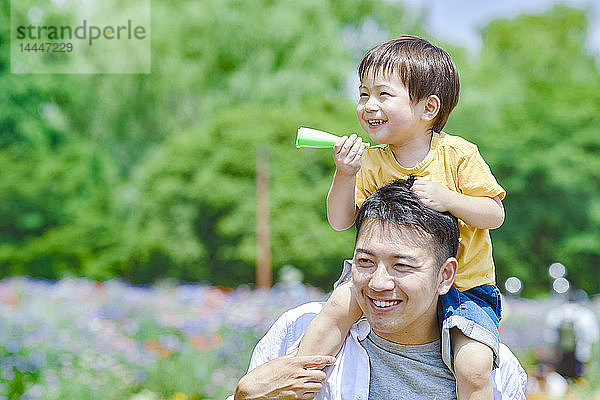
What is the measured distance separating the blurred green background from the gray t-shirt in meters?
11.1

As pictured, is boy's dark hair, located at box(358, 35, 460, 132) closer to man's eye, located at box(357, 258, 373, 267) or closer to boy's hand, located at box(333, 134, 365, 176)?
boy's hand, located at box(333, 134, 365, 176)

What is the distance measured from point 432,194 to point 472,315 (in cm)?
38

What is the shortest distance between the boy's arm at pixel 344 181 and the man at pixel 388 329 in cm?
6

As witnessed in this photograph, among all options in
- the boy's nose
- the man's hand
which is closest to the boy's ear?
the boy's nose

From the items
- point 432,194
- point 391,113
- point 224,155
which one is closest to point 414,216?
point 432,194

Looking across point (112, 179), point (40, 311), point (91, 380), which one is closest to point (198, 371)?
point (91, 380)

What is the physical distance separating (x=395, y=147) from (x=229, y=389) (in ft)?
15.4

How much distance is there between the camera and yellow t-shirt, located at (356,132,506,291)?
2.19m

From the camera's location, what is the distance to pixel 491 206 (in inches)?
85.4

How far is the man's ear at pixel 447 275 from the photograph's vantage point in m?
2.19

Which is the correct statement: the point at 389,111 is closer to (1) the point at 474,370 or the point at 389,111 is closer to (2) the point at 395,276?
(2) the point at 395,276

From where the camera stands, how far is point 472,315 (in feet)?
7.22

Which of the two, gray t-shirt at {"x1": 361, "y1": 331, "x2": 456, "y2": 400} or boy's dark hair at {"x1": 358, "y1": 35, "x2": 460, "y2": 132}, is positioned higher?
boy's dark hair at {"x1": 358, "y1": 35, "x2": 460, "y2": 132}

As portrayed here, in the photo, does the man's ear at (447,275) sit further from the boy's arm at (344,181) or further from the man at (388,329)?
the boy's arm at (344,181)
